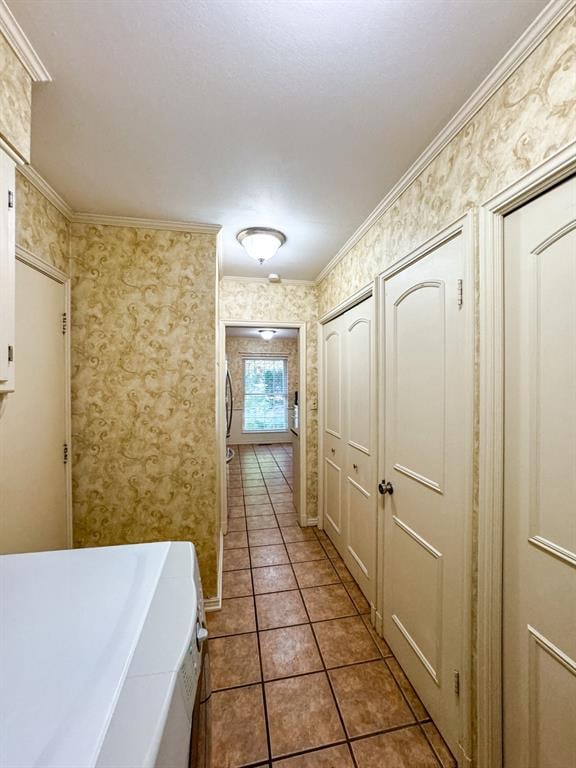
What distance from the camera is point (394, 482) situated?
1754mm

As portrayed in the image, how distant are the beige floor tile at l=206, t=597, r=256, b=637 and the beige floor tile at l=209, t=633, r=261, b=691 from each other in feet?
0.18

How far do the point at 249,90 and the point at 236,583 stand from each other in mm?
2778

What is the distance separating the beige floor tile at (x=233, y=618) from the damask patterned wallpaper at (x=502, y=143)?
2.29 meters

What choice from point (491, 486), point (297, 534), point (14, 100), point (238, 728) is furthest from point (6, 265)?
point (297, 534)

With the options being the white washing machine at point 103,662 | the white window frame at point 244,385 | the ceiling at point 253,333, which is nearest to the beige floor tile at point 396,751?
the white washing machine at point 103,662

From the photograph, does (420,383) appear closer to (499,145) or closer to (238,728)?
(499,145)

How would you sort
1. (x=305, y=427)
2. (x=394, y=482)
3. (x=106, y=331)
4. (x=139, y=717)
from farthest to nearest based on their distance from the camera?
1. (x=305, y=427)
2. (x=106, y=331)
3. (x=394, y=482)
4. (x=139, y=717)

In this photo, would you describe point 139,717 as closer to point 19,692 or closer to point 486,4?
point 19,692

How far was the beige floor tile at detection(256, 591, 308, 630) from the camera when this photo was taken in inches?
78.7

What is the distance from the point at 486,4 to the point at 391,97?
1.09ft

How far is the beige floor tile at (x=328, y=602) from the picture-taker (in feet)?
6.77

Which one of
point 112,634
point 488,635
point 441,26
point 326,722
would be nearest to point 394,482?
point 488,635

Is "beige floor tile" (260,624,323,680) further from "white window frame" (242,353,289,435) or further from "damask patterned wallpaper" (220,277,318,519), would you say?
"white window frame" (242,353,289,435)

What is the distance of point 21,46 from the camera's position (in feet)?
3.18
